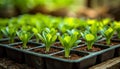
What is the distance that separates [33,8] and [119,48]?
4.23m

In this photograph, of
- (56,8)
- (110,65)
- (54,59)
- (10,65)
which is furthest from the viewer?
(56,8)

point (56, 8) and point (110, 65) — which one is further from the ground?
point (56, 8)

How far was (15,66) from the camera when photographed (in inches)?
62.1

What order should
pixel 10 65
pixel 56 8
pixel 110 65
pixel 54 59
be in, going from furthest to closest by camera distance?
1. pixel 56 8
2. pixel 10 65
3. pixel 110 65
4. pixel 54 59

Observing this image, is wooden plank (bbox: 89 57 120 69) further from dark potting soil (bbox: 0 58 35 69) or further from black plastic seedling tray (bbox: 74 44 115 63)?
dark potting soil (bbox: 0 58 35 69)

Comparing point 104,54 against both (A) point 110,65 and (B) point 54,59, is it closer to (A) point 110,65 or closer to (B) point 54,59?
(A) point 110,65

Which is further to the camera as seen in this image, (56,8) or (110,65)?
(56,8)

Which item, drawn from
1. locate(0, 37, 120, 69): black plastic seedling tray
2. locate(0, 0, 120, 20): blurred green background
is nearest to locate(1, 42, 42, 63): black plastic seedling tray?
locate(0, 37, 120, 69): black plastic seedling tray

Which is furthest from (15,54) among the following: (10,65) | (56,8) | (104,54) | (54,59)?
(56,8)

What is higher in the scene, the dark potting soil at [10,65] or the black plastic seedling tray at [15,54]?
the black plastic seedling tray at [15,54]

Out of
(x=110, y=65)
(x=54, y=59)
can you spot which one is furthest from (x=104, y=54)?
(x=54, y=59)

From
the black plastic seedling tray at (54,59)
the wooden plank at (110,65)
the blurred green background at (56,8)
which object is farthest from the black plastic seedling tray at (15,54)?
the blurred green background at (56,8)

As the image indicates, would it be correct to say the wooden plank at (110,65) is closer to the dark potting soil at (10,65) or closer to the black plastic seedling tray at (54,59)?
the black plastic seedling tray at (54,59)

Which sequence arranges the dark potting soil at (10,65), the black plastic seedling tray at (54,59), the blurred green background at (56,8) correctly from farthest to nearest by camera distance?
the blurred green background at (56,8) < the dark potting soil at (10,65) < the black plastic seedling tray at (54,59)
